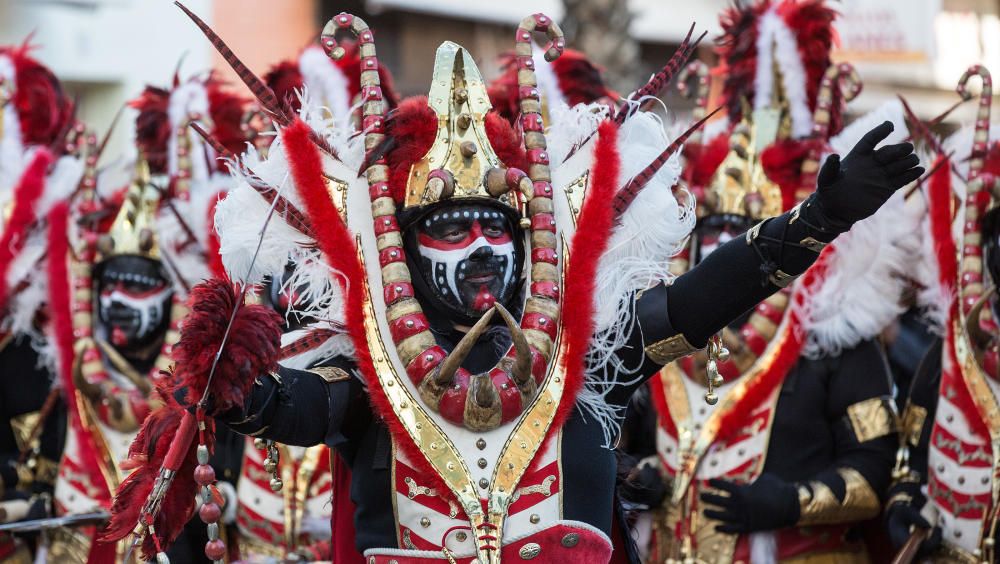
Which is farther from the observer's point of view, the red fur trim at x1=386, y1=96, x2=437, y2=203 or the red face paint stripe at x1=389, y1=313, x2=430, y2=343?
the red fur trim at x1=386, y1=96, x2=437, y2=203

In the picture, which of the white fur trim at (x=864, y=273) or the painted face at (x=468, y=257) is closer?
the painted face at (x=468, y=257)

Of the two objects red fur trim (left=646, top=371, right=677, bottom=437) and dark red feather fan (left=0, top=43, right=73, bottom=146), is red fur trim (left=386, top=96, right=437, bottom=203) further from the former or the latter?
dark red feather fan (left=0, top=43, right=73, bottom=146)

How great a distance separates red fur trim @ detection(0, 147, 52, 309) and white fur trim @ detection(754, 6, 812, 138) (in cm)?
300

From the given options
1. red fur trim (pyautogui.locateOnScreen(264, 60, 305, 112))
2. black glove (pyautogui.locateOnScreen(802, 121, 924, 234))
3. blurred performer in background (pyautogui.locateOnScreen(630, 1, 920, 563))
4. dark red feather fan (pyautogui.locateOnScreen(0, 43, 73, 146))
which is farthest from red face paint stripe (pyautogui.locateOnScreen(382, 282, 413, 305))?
dark red feather fan (pyautogui.locateOnScreen(0, 43, 73, 146))

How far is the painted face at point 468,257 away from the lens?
3824 mm

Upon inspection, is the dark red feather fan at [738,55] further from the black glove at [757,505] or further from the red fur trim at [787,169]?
the black glove at [757,505]

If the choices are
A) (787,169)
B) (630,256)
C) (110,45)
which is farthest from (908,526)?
(110,45)

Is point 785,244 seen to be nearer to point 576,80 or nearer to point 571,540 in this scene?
point 571,540

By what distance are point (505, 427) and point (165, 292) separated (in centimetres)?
293

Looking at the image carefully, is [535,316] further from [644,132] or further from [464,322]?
[644,132]

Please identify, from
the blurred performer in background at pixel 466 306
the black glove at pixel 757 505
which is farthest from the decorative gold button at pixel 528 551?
the black glove at pixel 757 505

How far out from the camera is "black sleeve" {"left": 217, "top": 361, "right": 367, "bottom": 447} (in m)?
3.54

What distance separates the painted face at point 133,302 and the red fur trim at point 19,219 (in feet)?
1.51

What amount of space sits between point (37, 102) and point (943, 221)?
4.03 metres
